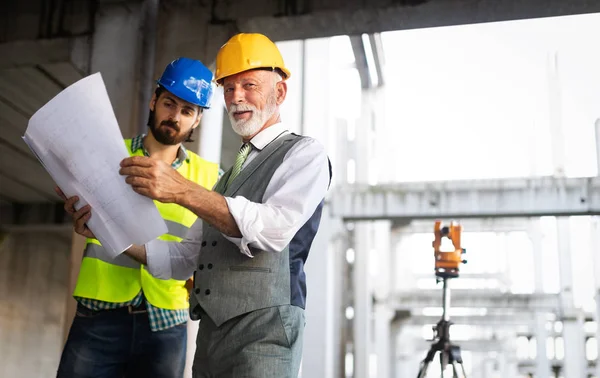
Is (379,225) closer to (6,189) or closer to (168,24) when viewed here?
(6,189)

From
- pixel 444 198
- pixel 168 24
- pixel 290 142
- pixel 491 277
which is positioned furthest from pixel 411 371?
pixel 290 142

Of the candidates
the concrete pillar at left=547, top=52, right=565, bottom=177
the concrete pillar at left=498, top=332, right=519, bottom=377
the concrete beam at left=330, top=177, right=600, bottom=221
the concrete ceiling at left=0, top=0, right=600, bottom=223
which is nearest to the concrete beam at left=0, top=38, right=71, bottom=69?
the concrete ceiling at left=0, top=0, right=600, bottom=223

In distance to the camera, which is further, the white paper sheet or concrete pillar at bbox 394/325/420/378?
concrete pillar at bbox 394/325/420/378


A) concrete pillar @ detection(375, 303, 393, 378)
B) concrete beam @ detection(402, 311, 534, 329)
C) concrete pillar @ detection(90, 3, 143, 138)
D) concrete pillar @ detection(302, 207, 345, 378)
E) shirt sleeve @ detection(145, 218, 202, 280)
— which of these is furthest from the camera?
concrete beam @ detection(402, 311, 534, 329)

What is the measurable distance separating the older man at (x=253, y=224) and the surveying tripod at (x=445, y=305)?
14.0 feet

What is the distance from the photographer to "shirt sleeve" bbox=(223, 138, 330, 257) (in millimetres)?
1741

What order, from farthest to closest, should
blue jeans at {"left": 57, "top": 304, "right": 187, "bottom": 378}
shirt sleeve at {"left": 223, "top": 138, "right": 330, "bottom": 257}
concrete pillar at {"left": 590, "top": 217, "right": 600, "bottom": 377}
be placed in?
1. concrete pillar at {"left": 590, "top": 217, "right": 600, "bottom": 377}
2. blue jeans at {"left": 57, "top": 304, "right": 187, "bottom": 378}
3. shirt sleeve at {"left": 223, "top": 138, "right": 330, "bottom": 257}

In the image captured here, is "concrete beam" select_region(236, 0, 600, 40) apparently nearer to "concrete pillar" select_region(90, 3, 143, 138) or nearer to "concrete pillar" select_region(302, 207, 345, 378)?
"concrete pillar" select_region(90, 3, 143, 138)

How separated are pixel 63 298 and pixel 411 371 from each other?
17.0 metres

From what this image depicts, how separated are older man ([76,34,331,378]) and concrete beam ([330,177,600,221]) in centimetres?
889

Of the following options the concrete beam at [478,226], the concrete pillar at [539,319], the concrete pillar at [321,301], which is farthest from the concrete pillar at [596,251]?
the concrete pillar at [321,301]

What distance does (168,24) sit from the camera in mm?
4660

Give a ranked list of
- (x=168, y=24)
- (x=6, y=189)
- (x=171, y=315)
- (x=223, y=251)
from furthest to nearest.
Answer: (x=6, y=189)
(x=168, y=24)
(x=171, y=315)
(x=223, y=251)

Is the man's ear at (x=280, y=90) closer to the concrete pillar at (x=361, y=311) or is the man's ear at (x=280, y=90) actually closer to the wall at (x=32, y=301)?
the wall at (x=32, y=301)
